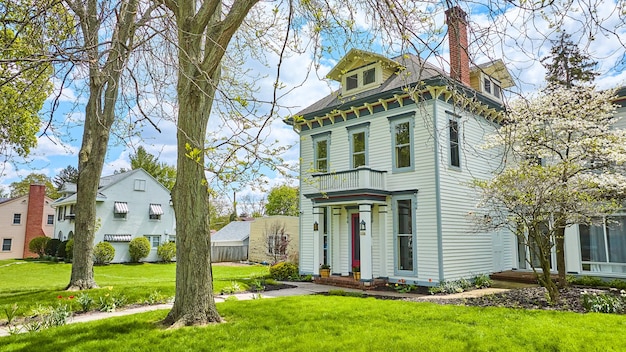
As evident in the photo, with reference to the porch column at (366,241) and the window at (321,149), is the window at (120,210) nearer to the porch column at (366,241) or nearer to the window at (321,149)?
the window at (321,149)

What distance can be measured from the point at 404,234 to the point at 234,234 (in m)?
23.1

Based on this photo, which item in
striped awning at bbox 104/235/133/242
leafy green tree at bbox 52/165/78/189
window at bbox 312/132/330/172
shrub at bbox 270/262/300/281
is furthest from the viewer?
leafy green tree at bbox 52/165/78/189

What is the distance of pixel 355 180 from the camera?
13.9 meters

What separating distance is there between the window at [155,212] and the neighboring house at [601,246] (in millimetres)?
26070

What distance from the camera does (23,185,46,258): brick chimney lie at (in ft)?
116

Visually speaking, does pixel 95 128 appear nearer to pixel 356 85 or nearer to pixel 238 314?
pixel 238 314

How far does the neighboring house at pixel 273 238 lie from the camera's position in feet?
89.1

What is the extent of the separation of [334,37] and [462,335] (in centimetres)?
436

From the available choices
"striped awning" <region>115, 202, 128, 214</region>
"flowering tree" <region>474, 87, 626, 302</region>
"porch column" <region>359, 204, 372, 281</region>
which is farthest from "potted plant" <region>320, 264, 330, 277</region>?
"striped awning" <region>115, 202, 128, 214</region>

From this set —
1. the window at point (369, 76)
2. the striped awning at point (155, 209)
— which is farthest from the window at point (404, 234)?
the striped awning at point (155, 209)

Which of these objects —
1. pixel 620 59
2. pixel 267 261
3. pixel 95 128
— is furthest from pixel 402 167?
pixel 267 261

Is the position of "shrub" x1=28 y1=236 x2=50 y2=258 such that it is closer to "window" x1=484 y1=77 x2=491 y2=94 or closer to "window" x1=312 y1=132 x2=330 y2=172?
"window" x1=312 y1=132 x2=330 y2=172

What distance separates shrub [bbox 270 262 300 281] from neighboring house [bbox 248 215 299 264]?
928 cm

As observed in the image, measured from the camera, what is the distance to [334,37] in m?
5.24
